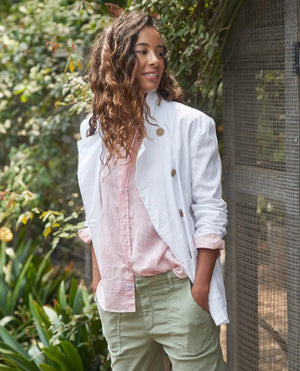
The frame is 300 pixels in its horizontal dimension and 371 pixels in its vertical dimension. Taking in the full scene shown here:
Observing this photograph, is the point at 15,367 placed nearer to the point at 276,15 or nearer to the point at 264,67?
the point at 264,67

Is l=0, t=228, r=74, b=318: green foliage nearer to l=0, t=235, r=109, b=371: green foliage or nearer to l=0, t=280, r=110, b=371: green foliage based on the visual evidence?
l=0, t=235, r=109, b=371: green foliage

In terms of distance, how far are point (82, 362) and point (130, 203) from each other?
1520mm

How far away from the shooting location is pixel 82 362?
11.0ft

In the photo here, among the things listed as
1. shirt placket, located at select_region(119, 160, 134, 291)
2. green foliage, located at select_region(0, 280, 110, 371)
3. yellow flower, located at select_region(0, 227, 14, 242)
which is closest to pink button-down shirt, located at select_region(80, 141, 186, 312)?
shirt placket, located at select_region(119, 160, 134, 291)

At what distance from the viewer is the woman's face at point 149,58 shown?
215cm

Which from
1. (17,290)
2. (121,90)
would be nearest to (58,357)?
(17,290)

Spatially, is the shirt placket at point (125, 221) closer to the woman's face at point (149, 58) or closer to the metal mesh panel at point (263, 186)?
the woman's face at point (149, 58)

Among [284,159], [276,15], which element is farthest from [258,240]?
[276,15]

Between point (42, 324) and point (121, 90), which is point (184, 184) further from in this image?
point (42, 324)

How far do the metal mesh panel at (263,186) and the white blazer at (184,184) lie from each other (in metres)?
0.55

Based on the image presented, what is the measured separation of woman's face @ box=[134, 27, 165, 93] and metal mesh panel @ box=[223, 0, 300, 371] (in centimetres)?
63

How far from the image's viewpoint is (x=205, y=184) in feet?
6.90

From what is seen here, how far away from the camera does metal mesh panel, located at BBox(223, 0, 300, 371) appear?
2516 mm

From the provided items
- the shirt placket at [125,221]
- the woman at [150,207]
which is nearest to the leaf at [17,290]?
the woman at [150,207]
